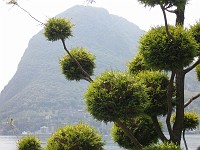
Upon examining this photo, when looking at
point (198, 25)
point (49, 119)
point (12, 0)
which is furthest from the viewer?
point (49, 119)

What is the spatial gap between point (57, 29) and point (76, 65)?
1516 millimetres

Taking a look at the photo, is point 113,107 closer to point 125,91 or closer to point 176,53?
point 125,91

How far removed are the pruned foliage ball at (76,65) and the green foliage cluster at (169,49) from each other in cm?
355

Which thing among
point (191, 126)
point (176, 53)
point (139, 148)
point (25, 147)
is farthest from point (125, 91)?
point (25, 147)

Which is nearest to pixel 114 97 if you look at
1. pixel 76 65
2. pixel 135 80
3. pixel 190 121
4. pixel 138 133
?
pixel 135 80

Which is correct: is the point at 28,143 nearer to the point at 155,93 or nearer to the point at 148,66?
the point at 155,93

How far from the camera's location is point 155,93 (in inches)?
383

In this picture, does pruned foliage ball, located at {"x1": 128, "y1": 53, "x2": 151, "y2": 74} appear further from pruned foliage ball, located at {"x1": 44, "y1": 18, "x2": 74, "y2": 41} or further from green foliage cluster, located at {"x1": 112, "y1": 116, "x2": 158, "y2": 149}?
pruned foliage ball, located at {"x1": 44, "y1": 18, "x2": 74, "y2": 41}

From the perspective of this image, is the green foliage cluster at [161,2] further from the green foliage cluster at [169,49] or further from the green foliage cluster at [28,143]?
the green foliage cluster at [28,143]

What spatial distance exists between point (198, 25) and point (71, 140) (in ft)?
14.4

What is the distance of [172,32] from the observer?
8641 millimetres

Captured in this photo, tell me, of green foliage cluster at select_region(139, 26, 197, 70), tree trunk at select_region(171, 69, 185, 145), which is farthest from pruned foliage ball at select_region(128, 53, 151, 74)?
green foliage cluster at select_region(139, 26, 197, 70)

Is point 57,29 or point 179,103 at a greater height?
point 57,29

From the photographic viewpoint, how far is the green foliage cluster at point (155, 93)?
968cm
